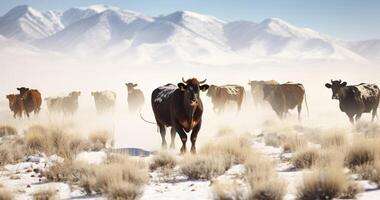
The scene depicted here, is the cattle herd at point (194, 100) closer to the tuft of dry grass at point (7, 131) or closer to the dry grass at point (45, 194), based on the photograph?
the dry grass at point (45, 194)

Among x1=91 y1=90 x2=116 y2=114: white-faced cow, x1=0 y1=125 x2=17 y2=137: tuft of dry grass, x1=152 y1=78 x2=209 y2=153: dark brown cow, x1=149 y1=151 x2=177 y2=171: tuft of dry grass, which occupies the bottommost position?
x1=149 y1=151 x2=177 y2=171: tuft of dry grass

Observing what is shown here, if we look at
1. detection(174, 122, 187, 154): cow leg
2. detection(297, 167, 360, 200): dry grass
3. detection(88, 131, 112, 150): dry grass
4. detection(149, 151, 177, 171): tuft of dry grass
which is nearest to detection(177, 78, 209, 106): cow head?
detection(174, 122, 187, 154): cow leg

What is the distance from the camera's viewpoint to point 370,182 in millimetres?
7801

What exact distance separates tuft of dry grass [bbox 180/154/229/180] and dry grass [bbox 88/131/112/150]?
491cm

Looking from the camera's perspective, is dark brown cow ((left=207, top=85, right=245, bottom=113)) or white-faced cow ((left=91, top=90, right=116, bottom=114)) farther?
white-faced cow ((left=91, top=90, right=116, bottom=114))

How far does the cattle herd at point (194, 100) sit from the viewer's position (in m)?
12.0

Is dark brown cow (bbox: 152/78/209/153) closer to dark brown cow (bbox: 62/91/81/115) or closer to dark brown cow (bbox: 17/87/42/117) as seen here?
dark brown cow (bbox: 17/87/42/117)

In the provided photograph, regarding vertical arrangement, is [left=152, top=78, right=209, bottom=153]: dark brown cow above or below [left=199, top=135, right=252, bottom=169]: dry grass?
above

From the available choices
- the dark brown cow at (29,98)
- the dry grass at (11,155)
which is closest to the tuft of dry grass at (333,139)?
the dry grass at (11,155)

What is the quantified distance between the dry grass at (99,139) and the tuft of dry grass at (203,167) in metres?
4.91

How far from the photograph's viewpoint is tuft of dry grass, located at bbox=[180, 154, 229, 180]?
29.2ft

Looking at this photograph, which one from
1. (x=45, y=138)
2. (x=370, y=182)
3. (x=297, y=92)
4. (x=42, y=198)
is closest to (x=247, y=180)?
(x=370, y=182)

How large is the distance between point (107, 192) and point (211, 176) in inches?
82.6

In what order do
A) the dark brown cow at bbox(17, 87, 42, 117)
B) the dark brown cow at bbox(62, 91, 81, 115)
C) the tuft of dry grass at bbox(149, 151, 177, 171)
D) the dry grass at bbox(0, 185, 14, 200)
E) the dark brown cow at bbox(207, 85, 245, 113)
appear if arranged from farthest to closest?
the dark brown cow at bbox(62, 91, 81, 115) < the dark brown cow at bbox(207, 85, 245, 113) < the dark brown cow at bbox(17, 87, 42, 117) < the tuft of dry grass at bbox(149, 151, 177, 171) < the dry grass at bbox(0, 185, 14, 200)
